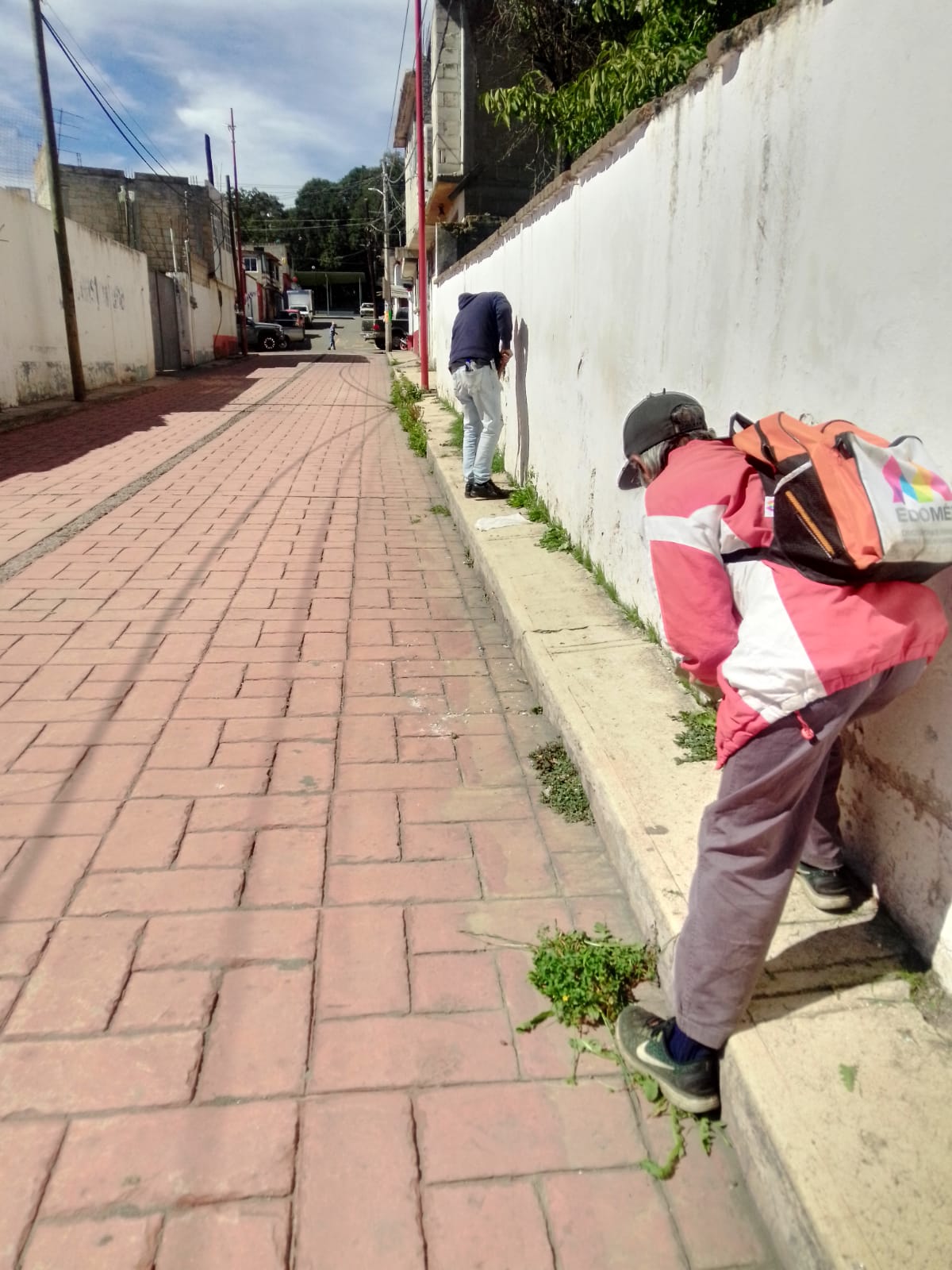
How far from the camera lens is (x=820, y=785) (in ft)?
5.94

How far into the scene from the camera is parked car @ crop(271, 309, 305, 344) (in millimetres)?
44625

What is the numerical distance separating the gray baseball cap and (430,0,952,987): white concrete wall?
0.45 meters

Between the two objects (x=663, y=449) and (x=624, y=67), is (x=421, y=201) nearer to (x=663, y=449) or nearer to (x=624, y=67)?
(x=624, y=67)

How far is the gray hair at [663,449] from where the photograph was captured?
2.09 metres

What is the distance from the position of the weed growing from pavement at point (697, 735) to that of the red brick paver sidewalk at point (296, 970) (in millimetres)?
437

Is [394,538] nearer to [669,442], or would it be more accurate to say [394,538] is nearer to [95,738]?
[95,738]

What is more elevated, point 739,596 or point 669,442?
point 669,442

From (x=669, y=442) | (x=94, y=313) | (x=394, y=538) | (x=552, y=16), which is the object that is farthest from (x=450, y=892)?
(x=94, y=313)

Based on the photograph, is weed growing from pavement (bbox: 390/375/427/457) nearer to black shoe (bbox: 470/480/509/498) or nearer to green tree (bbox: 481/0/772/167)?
black shoe (bbox: 470/480/509/498)

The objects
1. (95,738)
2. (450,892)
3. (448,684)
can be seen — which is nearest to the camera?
(450,892)

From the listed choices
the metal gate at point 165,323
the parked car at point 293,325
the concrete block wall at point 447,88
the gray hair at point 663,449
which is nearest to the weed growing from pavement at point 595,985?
the gray hair at point 663,449

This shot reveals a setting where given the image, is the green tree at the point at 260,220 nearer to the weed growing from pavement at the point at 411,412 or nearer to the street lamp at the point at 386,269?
the street lamp at the point at 386,269

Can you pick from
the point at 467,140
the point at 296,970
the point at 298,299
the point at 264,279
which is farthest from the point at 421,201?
the point at 298,299

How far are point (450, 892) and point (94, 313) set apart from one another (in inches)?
739
